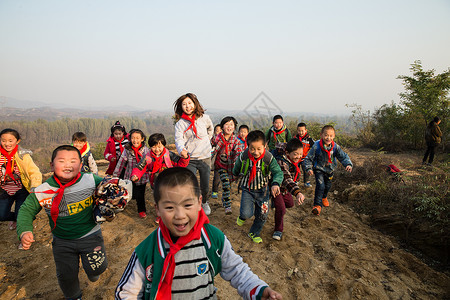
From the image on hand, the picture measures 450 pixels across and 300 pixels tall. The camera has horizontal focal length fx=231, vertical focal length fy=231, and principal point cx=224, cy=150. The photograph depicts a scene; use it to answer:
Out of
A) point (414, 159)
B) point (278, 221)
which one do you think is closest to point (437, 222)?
point (278, 221)

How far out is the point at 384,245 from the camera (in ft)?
12.3

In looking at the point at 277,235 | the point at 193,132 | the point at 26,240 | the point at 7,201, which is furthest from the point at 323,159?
the point at 7,201

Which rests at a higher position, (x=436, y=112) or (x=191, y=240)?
(x=436, y=112)

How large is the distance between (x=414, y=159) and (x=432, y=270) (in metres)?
8.60

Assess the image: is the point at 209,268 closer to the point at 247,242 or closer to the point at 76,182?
the point at 76,182

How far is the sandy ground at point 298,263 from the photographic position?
9.20 feet

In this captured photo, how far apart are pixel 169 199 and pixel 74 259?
5.78 feet

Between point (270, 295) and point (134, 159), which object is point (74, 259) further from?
point (134, 159)

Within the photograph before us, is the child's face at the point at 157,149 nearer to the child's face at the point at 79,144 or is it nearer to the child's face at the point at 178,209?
the child's face at the point at 79,144

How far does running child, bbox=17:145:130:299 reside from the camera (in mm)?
2230

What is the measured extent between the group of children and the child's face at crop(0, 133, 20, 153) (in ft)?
0.04

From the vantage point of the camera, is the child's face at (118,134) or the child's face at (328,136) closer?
the child's face at (328,136)

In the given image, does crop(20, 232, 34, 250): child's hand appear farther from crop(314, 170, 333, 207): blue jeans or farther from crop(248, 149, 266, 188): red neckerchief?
crop(314, 170, 333, 207): blue jeans

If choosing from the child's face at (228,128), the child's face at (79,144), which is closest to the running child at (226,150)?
the child's face at (228,128)
